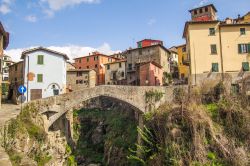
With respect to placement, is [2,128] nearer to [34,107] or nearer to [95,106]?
[34,107]

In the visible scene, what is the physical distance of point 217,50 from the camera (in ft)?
104

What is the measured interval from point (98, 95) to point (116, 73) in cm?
2630

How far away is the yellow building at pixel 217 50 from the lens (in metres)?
31.4

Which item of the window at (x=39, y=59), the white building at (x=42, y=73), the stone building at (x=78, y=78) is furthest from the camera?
the stone building at (x=78, y=78)

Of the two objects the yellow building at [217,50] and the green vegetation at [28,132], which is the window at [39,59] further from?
the yellow building at [217,50]

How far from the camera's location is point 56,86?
107 ft

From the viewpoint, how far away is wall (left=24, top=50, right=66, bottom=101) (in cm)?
3195

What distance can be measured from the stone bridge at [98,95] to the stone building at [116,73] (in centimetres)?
2262

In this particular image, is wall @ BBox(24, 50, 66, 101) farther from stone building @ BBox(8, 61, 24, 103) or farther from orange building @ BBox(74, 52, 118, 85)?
orange building @ BBox(74, 52, 118, 85)

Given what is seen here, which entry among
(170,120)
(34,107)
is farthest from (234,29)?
(34,107)

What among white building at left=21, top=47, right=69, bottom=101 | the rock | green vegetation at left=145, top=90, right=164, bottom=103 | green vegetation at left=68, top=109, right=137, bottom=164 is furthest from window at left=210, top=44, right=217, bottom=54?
the rock

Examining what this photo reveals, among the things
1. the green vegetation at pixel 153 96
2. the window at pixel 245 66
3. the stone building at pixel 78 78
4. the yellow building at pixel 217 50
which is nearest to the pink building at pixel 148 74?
the yellow building at pixel 217 50

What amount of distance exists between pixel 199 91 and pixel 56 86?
55.0ft

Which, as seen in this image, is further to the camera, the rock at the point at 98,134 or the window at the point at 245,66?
the rock at the point at 98,134
